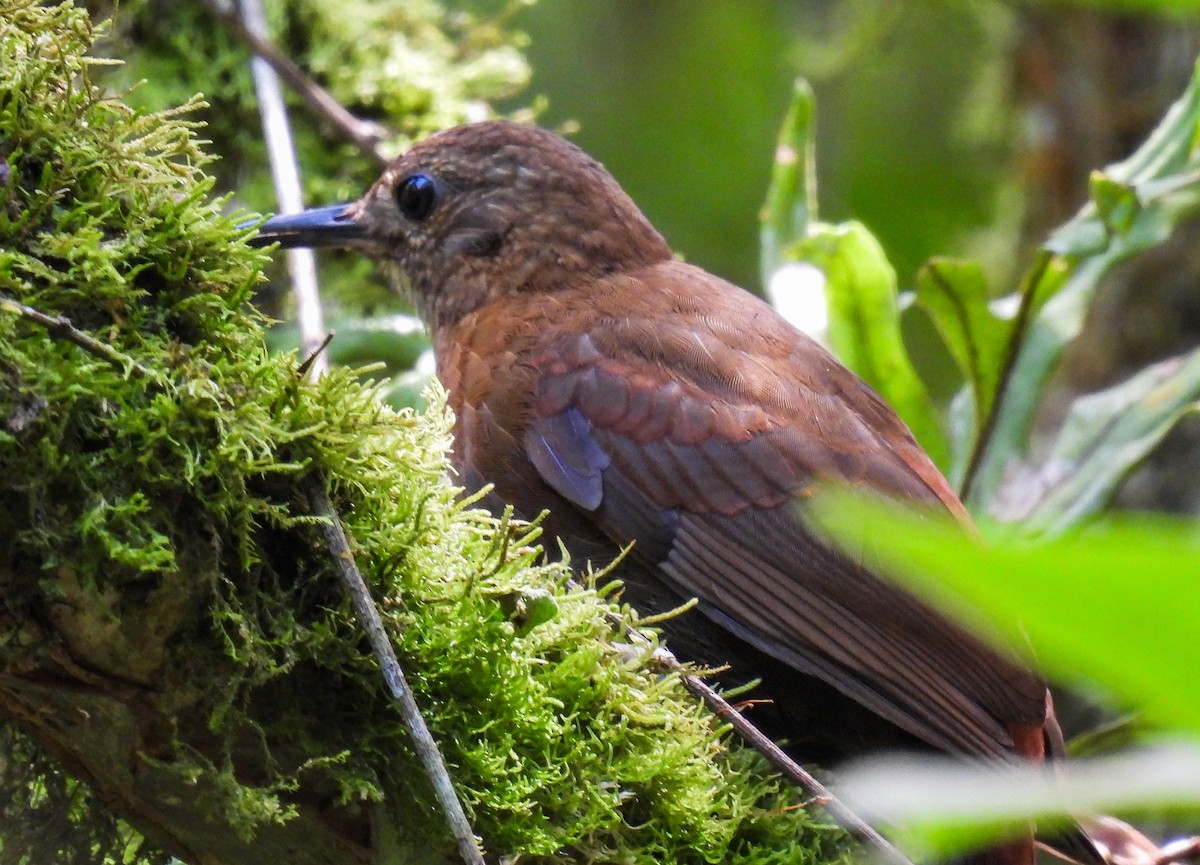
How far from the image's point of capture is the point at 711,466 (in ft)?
8.52

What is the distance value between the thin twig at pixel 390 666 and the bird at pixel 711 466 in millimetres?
944

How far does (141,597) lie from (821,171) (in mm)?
4999

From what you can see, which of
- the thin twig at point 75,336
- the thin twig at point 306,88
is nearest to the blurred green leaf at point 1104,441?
the thin twig at point 306,88

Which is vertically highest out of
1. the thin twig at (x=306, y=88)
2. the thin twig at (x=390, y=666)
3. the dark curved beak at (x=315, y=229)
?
the thin twig at (x=306, y=88)

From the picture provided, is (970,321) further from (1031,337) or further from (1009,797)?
(1009,797)

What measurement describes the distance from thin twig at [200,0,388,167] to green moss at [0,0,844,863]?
193 cm

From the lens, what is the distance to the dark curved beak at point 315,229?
10.3 feet

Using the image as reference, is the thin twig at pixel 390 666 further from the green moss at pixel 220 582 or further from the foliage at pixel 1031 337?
the foliage at pixel 1031 337

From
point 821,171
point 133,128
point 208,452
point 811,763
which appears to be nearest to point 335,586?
point 208,452

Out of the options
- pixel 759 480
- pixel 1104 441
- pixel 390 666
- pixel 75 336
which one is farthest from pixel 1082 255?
pixel 75 336

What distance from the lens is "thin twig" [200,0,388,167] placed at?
3617mm

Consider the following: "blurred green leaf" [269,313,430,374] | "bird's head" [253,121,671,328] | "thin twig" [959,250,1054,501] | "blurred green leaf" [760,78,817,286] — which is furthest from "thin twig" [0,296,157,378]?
"thin twig" [959,250,1054,501]

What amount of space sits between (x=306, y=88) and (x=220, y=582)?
8.10 feet

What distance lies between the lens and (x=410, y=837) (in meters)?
1.68
